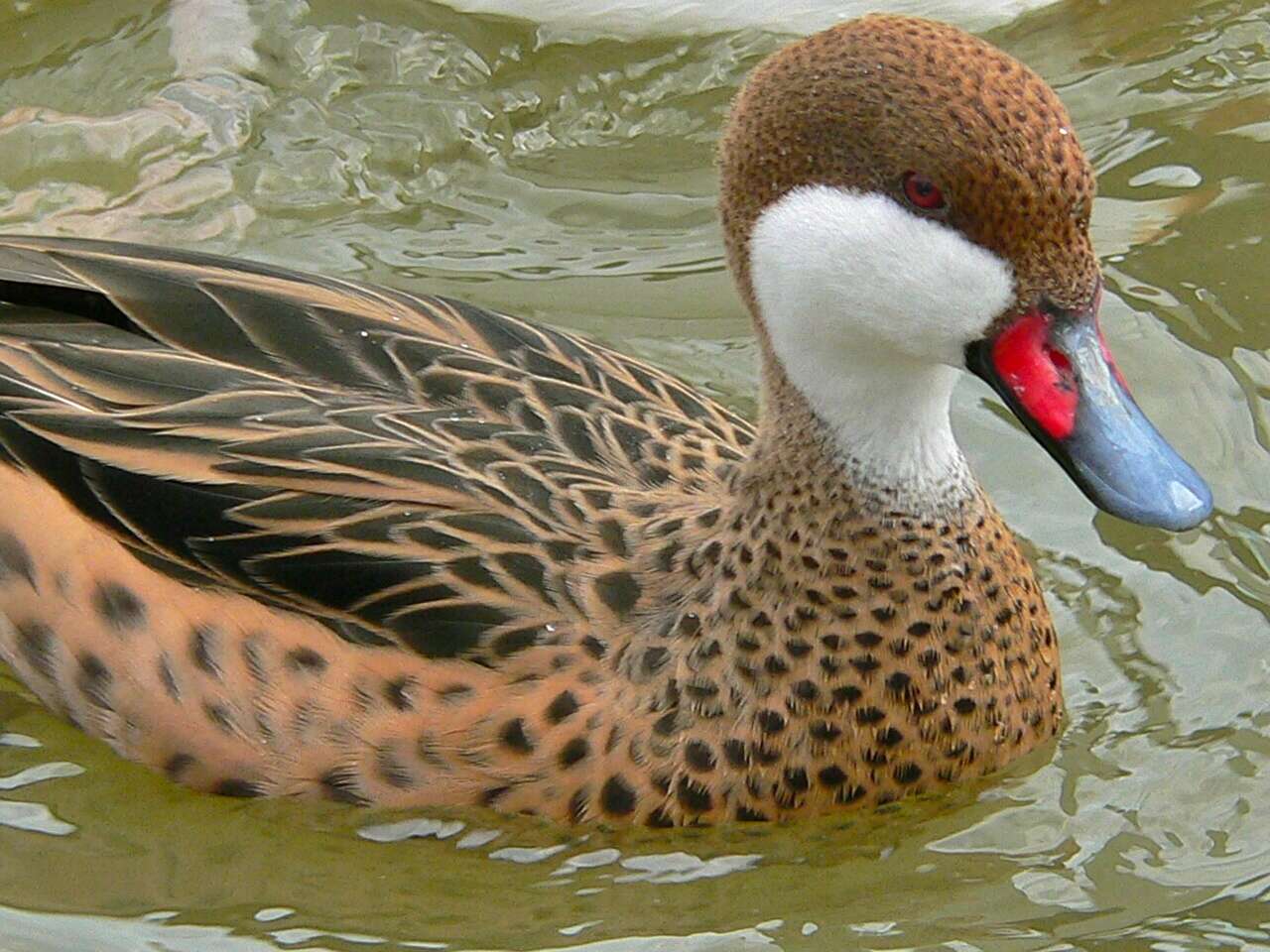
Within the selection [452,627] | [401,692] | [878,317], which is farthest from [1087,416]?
[401,692]

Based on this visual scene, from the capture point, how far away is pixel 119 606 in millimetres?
4770

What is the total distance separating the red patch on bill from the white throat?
2.2 inches

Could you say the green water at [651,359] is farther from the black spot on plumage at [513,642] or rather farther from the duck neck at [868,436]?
the duck neck at [868,436]

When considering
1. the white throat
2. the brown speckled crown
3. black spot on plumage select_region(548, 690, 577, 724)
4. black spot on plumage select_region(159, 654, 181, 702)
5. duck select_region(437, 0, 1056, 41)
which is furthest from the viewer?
duck select_region(437, 0, 1056, 41)

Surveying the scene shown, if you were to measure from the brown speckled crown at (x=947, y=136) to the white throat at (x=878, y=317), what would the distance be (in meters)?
0.05

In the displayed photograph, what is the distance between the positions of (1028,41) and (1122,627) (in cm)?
257

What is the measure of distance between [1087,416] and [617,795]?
44.7 inches

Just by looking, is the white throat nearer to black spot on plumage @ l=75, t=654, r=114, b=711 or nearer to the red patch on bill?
the red patch on bill

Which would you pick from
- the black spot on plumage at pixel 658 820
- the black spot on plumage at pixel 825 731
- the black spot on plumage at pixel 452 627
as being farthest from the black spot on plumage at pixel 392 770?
the black spot on plumage at pixel 825 731

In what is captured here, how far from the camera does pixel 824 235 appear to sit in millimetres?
4258

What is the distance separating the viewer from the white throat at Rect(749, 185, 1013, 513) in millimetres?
4195

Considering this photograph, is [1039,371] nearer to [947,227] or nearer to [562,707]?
[947,227]

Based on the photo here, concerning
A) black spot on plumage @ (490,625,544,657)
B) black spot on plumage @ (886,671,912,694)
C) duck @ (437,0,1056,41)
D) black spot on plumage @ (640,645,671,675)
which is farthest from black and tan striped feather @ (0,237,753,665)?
duck @ (437,0,1056,41)

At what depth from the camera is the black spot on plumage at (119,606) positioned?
4754 millimetres
